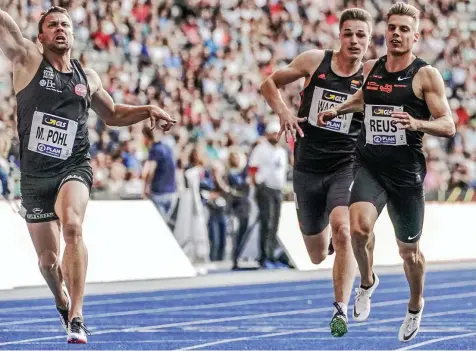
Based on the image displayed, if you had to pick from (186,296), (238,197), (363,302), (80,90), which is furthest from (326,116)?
(238,197)

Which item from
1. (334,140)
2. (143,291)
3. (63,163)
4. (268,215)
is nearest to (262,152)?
(268,215)

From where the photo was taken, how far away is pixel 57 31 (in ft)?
32.5

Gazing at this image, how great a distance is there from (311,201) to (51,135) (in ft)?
8.80

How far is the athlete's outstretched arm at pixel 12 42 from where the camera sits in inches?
380

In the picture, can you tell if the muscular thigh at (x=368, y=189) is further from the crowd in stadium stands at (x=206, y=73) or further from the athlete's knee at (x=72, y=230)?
the crowd in stadium stands at (x=206, y=73)

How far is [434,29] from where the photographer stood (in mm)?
32844

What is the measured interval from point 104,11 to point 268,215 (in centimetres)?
638

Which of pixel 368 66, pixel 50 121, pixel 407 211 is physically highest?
pixel 368 66

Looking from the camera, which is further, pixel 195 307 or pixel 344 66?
pixel 195 307

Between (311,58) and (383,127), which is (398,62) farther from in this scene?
(311,58)

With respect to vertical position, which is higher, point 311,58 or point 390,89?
point 311,58

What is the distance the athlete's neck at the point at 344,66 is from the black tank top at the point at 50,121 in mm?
2204

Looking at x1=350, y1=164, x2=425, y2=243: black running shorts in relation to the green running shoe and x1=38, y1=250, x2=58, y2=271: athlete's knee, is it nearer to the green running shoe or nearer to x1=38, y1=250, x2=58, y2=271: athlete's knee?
the green running shoe

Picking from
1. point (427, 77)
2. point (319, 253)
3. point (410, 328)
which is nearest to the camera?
point (427, 77)
